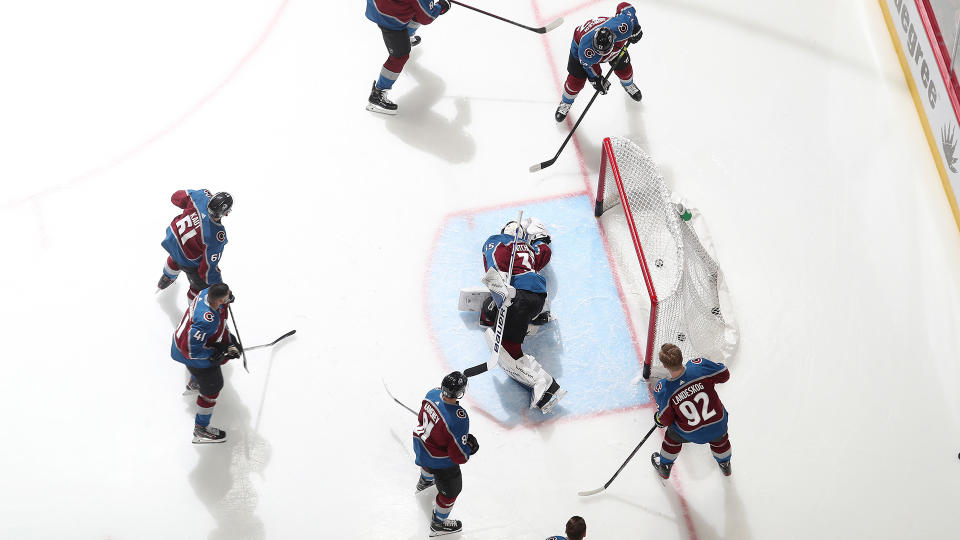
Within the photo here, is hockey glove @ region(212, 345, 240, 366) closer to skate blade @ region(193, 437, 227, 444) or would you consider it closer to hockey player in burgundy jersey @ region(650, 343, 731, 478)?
skate blade @ region(193, 437, 227, 444)

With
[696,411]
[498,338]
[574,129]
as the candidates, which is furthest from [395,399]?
[574,129]

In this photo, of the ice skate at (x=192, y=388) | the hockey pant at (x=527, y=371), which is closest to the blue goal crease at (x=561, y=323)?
the hockey pant at (x=527, y=371)

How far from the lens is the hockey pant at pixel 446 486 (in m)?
4.38

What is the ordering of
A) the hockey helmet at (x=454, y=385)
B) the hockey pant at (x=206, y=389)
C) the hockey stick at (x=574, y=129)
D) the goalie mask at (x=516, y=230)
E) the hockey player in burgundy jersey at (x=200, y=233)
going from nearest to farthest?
1. the hockey helmet at (x=454, y=385)
2. the hockey pant at (x=206, y=389)
3. the hockey player in burgundy jersey at (x=200, y=233)
4. the goalie mask at (x=516, y=230)
5. the hockey stick at (x=574, y=129)

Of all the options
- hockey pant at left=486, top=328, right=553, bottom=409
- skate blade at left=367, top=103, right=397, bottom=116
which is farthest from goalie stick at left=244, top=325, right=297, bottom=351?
skate blade at left=367, top=103, right=397, bottom=116

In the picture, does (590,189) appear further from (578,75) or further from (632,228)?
(632,228)

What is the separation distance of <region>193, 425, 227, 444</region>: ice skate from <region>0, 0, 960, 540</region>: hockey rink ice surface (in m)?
0.06

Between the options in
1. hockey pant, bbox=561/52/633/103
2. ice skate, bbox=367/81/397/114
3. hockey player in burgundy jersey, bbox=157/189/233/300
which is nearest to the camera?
hockey player in burgundy jersey, bbox=157/189/233/300

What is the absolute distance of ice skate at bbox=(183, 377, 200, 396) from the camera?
16.0 feet

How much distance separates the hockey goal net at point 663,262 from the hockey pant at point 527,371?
20.3 inches

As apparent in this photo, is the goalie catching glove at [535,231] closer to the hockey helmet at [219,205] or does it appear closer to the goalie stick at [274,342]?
the goalie stick at [274,342]

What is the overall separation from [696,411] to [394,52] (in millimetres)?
2721

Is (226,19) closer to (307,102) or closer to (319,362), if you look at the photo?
(307,102)

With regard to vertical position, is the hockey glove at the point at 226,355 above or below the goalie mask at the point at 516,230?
below
